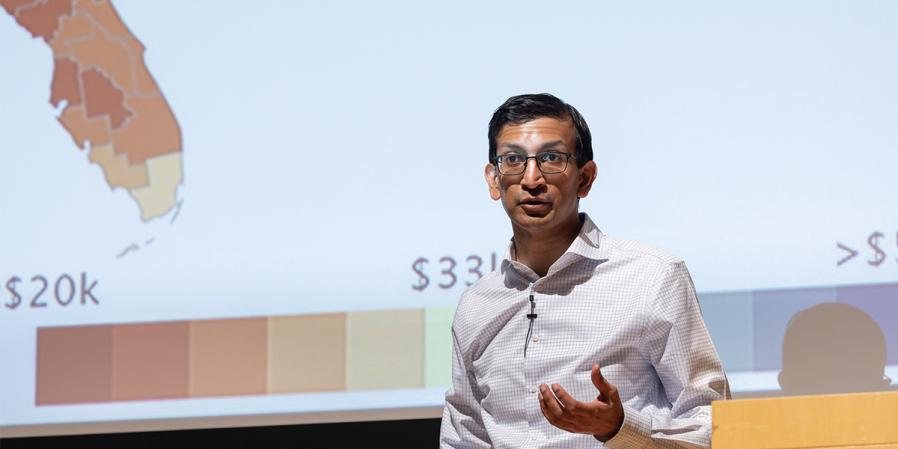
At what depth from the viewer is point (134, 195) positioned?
3.27 meters

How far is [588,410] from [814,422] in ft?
1.02

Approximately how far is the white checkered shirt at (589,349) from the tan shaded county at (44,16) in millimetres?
2013

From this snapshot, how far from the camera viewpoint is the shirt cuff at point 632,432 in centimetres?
160

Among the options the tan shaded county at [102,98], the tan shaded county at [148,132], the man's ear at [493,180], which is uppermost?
the tan shaded county at [102,98]

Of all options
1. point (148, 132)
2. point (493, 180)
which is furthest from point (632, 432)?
point (148, 132)

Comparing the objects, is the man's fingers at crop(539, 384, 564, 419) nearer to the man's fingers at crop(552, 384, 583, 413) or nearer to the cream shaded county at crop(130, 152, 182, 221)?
the man's fingers at crop(552, 384, 583, 413)

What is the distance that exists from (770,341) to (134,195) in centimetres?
172

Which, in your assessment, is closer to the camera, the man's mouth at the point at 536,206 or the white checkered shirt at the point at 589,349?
the white checkered shirt at the point at 589,349

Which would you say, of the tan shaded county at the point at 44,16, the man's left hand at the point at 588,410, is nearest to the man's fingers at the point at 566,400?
the man's left hand at the point at 588,410

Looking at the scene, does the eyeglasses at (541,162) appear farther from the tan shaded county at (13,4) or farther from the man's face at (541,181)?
the tan shaded county at (13,4)

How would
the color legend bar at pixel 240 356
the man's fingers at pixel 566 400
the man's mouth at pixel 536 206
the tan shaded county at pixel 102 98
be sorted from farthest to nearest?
the tan shaded county at pixel 102 98 → the color legend bar at pixel 240 356 → the man's mouth at pixel 536 206 → the man's fingers at pixel 566 400

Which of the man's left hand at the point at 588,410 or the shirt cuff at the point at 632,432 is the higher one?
the man's left hand at the point at 588,410

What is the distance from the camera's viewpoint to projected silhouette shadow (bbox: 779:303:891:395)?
2.59 metres

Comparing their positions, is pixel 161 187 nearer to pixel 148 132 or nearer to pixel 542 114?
pixel 148 132
